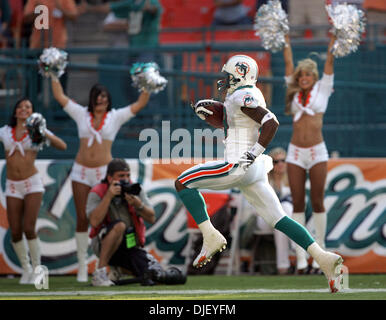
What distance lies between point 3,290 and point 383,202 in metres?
4.87

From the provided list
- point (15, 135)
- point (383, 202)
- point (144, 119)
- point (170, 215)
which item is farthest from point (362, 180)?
point (15, 135)

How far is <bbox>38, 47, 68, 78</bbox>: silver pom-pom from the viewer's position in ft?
36.7

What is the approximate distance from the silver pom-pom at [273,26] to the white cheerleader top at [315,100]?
0.68m

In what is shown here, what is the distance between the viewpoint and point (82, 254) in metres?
11.0

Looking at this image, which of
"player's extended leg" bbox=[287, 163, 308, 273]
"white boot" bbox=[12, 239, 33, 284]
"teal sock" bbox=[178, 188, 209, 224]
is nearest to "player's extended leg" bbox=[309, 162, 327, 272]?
"player's extended leg" bbox=[287, 163, 308, 273]

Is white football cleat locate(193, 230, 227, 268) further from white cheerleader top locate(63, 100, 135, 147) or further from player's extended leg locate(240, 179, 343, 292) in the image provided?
white cheerleader top locate(63, 100, 135, 147)

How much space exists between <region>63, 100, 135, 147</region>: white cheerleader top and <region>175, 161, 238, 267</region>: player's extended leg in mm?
3053

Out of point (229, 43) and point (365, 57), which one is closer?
point (365, 57)

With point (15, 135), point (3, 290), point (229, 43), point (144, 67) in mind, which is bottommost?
point (3, 290)

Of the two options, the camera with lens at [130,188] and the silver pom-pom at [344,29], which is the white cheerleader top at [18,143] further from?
the silver pom-pom at [344,29]

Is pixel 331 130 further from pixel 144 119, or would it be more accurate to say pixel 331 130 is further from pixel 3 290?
pixel 3 290

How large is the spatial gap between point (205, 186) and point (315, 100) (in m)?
3.17

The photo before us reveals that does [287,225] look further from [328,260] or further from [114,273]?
[114,273]

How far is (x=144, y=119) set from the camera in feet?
44.1
